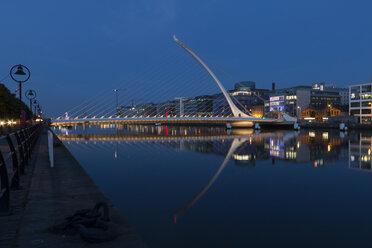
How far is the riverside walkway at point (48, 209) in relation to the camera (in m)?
5.03

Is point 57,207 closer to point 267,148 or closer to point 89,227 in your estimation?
point 89,227

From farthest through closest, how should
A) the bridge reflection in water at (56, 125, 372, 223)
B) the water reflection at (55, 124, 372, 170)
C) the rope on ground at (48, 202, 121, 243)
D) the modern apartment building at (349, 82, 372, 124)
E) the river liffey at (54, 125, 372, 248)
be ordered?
the modern apartment building at (349, 82, 372, 124), the water reflection at (55, 124, 372, 170), the bridge reflection in water at (56, 125, 372, 223), the river liffey at (54, 125, 372, 248), the rope on ground at (48, 202, 121, 243)

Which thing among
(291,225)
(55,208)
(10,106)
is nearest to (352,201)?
(291,225)

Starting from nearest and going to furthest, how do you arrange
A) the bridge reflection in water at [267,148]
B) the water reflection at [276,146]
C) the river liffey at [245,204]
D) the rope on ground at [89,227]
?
the rope on ground at [89,227]
the river liffey at [245,204]
the bridge reflection in water at [267,148]
the water reflection at [276,146]

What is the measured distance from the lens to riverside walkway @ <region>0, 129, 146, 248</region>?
16.5ft

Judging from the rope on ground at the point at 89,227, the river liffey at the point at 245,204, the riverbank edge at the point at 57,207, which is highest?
the rope on ground at the point at 89,227

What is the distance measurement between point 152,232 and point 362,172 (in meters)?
13.7

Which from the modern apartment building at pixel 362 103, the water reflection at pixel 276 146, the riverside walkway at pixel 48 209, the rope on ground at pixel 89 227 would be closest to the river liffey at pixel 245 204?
the riverside walkway at pixel 48 209

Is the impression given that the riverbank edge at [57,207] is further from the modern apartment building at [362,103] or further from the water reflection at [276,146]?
the modern apartment building at [362,103]

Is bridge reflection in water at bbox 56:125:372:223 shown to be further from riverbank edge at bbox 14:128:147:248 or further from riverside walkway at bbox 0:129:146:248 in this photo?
riverside walkway at bbox 0:129:146:248

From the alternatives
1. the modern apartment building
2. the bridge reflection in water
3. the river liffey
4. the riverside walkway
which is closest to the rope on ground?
the riverside walkway

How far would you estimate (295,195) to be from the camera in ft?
35.9

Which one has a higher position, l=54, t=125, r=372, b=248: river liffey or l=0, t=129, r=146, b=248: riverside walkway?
l=0, t=129, r=146, b=248: riverside walkway

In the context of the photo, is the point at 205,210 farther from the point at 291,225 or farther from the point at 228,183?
the point at 228,183
